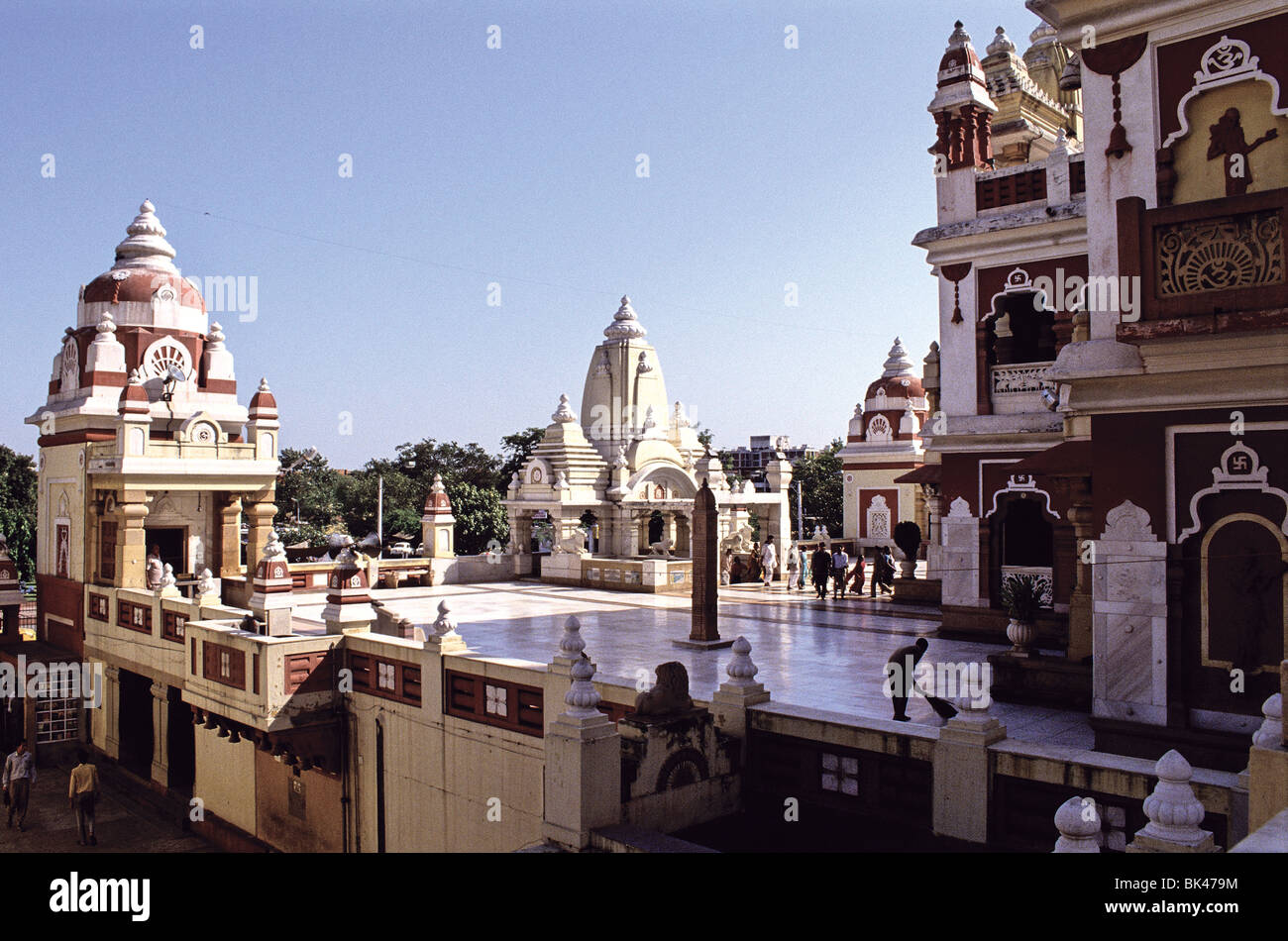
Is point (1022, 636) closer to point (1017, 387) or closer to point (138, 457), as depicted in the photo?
point (1017, 387)

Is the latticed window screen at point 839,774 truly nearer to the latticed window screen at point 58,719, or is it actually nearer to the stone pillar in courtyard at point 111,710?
the stone pillar in courtyard at point 111,710

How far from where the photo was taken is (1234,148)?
8.34 metres

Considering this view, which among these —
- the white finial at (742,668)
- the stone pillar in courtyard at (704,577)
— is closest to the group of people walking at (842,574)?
the stone pillar in courtyard at (704,577)

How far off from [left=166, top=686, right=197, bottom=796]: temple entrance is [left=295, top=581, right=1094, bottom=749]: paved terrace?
2945 millimetres

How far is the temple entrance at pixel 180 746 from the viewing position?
63.4 ft

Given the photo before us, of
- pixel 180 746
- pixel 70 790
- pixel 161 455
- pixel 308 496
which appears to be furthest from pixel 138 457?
pixel 308 496

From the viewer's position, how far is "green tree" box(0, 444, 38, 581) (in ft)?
133

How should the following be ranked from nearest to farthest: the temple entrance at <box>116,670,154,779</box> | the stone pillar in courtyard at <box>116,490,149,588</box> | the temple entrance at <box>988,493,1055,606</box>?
the temple entrance at <box>988,493,1055,606</box>, the stone pillar in courtyard at <box>116,490,149,588</box>, the temple entrance at <box>116,670,154,779</box>

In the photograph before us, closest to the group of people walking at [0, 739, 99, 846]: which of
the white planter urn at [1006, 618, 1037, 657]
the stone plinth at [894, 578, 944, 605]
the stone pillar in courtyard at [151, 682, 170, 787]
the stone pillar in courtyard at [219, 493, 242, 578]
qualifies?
the stone pillar in courtyard at [151, 682, 170, 787]

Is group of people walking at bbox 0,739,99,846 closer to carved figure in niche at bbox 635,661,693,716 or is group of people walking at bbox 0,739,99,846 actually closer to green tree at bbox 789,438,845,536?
carved figure in niche at bbox 635,661,693,716

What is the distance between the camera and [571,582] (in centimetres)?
2741

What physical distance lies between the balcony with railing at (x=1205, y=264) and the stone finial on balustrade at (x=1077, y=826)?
179 inches
